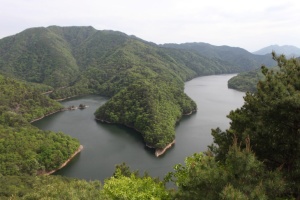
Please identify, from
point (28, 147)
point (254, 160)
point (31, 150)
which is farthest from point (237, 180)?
point (28, 147)

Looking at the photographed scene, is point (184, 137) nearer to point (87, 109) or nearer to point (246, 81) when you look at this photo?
point (87, 109)

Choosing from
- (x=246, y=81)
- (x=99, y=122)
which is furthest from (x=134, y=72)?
(x=246, y=81)

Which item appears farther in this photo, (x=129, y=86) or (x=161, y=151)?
(x=129, y=86)

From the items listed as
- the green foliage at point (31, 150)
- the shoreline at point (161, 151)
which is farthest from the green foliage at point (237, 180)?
the shoreline at point (161, 151)

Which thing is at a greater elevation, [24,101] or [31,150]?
[24,101]

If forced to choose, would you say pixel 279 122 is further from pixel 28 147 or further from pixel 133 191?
pixel 28 147

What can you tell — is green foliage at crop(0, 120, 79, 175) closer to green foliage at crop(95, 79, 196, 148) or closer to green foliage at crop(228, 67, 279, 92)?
green foliage at crop(95, 79, 196, 148)

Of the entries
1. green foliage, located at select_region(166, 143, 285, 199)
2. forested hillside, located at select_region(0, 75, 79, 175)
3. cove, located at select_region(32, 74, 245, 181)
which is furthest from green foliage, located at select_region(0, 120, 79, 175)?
green foliage, located at select_region(166, 143, 285, 199)
